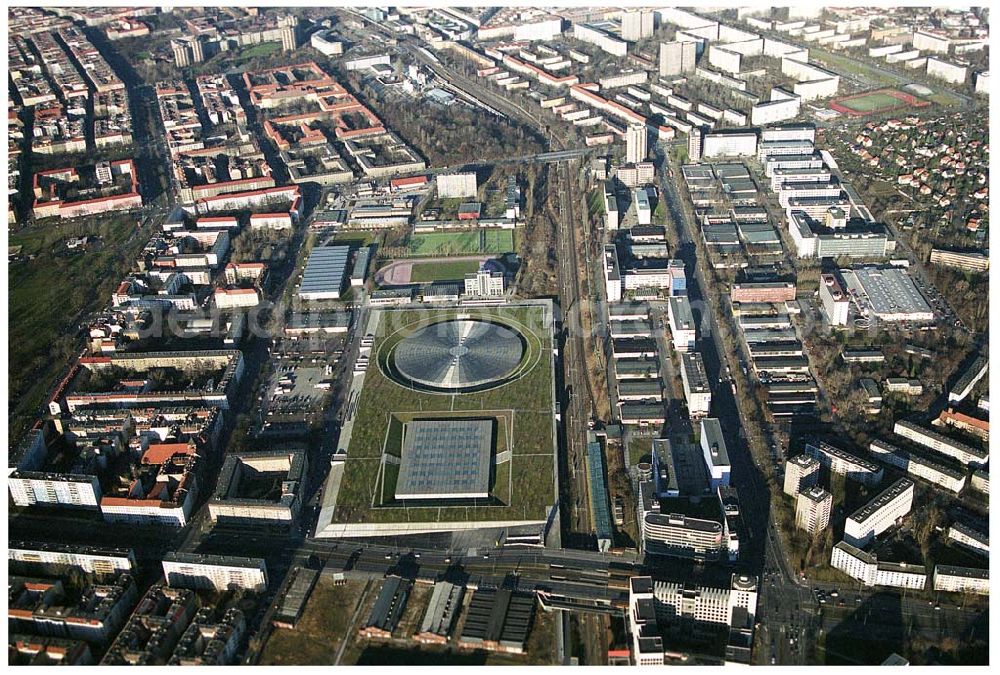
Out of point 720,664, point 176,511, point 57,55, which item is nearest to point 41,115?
point 57,55

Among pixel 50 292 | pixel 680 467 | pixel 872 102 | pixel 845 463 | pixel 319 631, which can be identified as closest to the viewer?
pixel 319 631

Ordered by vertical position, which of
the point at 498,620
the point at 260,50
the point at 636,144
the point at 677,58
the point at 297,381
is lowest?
the point at 260,50

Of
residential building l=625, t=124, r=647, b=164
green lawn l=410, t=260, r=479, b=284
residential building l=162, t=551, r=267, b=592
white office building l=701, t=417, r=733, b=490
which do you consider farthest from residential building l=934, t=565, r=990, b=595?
residential building l=625, t=124, r=647, b=164

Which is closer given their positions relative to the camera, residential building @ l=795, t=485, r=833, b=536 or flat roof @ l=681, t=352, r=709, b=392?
residential building @ l=795, t=485, r=833, b=536

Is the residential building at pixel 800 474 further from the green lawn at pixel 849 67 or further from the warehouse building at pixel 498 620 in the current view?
the green lawn at pixel 849 67

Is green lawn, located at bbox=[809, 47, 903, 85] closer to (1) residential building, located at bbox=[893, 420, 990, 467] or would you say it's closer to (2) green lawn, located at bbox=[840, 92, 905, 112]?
(2) green lawn, located at bbox=[840, 92, 905, 112]

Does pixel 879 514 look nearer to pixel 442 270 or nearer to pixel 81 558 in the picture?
pixel 81 558

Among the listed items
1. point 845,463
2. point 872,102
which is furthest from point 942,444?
point 872,102
